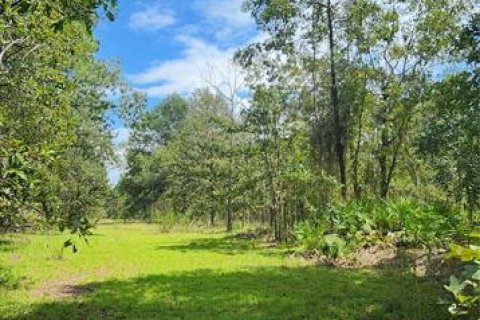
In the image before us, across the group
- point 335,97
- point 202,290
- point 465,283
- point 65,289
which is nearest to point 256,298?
point 202,290

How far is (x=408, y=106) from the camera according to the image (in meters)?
25.6

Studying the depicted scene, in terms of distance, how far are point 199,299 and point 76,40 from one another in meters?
10.3

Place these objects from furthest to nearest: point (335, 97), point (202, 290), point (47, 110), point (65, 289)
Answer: point (335, 97) < point (47, 110) < point (65, 289) < point (202, 290)

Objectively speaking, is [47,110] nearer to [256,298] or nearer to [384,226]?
[256,298]

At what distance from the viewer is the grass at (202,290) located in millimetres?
9750

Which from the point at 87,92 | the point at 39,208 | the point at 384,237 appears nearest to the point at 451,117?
the point at 384,237

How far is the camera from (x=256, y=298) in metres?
11.0

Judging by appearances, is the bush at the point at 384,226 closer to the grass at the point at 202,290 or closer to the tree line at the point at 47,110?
the grass at the point at 202,290

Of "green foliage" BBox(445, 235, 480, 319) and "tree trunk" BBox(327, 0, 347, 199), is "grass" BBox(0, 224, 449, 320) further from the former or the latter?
"green foliage" BBox(445, 235, 480, 319)

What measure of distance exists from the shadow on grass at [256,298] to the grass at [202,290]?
18 mm

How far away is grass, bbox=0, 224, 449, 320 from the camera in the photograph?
32.0 ft

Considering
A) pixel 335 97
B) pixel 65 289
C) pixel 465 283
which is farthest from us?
pixel 335 97

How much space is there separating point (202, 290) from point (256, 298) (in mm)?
1576

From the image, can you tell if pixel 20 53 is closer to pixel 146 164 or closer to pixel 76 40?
pixel 76 40
